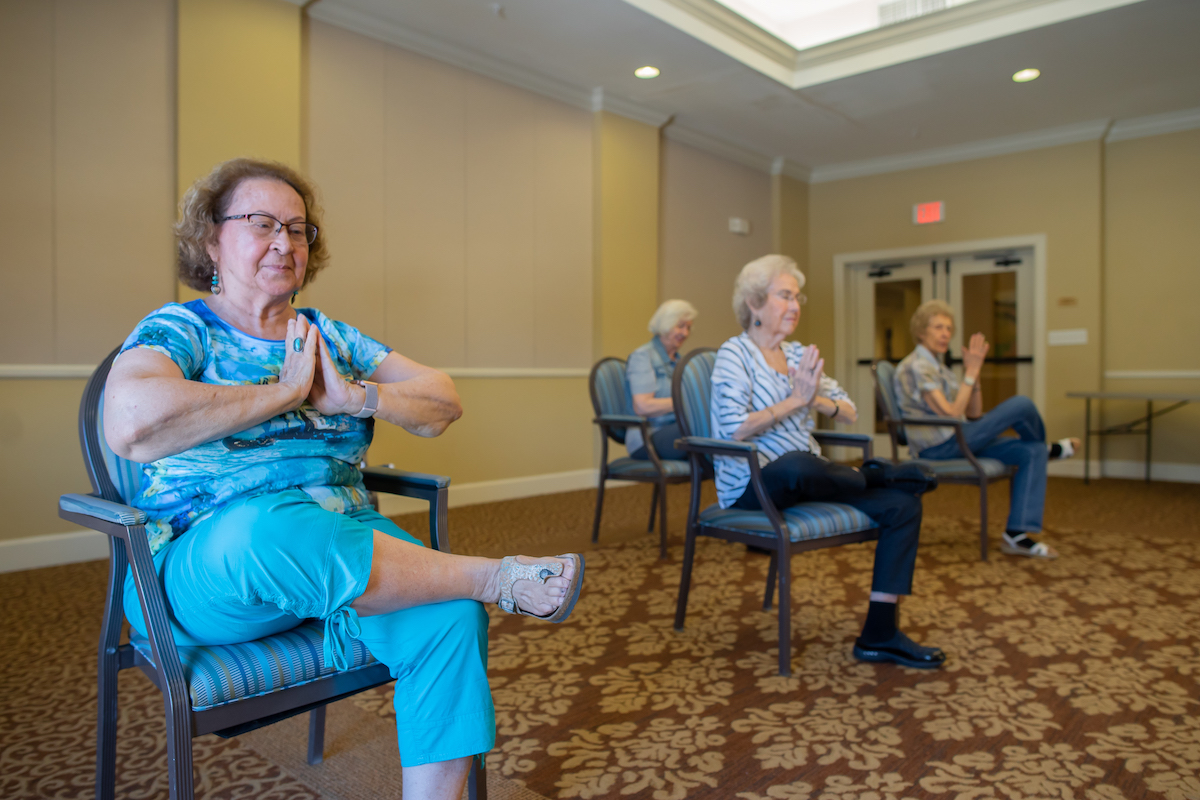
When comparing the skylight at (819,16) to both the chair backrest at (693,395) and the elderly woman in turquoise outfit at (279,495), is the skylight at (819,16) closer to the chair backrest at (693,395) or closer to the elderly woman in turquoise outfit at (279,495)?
the chair backrest at (693,395)

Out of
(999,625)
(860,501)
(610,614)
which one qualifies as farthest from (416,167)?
(999,625)

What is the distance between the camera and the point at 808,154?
25.0 feet

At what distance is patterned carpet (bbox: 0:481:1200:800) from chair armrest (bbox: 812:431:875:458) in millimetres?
585

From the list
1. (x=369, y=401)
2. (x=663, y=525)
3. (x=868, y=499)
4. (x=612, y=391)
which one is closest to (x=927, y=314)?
(x=612, y=391)

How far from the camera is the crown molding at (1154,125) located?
6301 millimetres

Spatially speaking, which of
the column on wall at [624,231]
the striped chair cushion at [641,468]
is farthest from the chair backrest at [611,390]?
the column on wall at [624,231]

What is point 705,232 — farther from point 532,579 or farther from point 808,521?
point 532,579

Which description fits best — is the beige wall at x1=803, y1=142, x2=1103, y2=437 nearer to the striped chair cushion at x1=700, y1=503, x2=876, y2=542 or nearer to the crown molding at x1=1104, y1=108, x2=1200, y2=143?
the crown molding at x1=1104, y1=108, x2=1200, y2=143

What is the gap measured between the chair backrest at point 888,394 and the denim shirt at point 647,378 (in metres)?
0.99

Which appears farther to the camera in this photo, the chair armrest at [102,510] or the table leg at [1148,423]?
the table leg at [1148,423]

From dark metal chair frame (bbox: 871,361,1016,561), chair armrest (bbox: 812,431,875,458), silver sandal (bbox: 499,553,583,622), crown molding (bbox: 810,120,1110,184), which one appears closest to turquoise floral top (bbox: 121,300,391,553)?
silver sandal (bbox: 499,553,583,622)

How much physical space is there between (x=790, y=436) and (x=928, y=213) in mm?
5972

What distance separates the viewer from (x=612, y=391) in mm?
3965

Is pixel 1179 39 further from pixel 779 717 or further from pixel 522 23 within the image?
pixel 779 717
